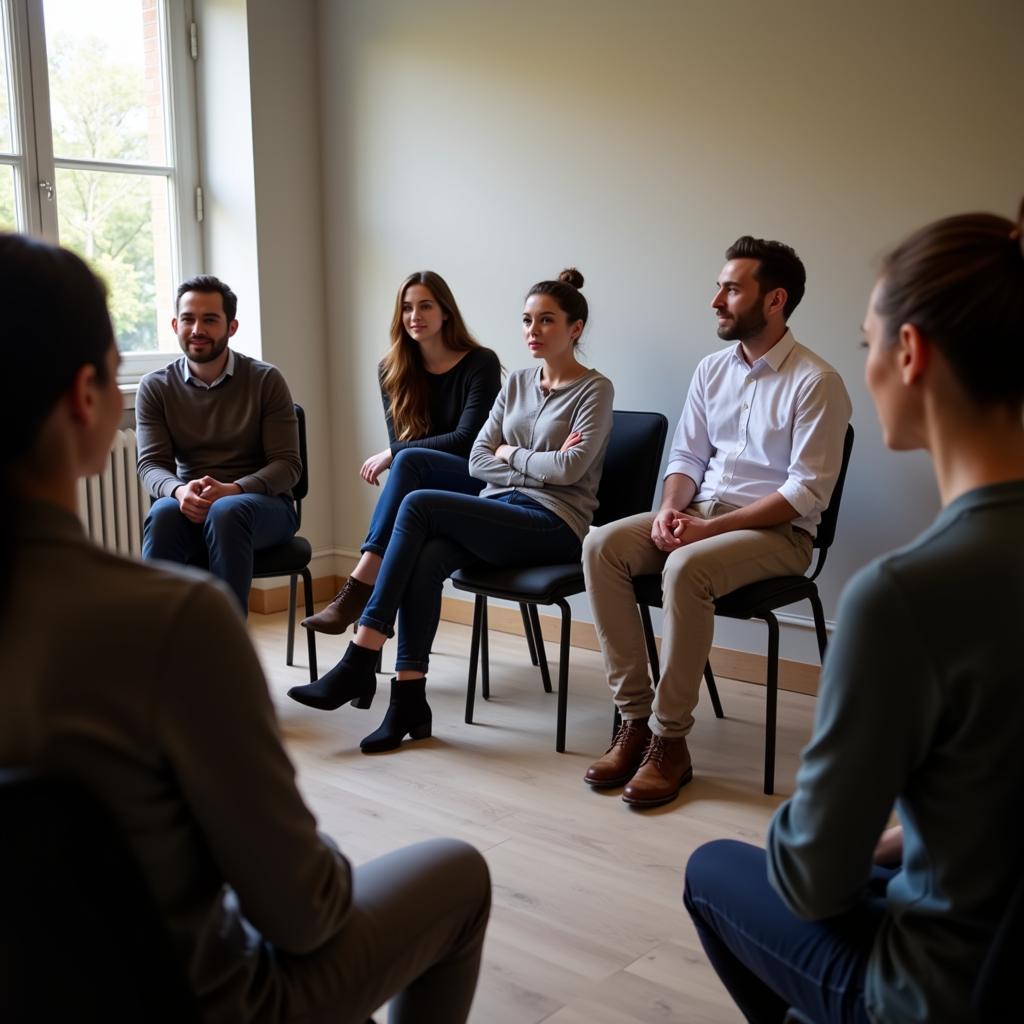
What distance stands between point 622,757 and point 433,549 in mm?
779

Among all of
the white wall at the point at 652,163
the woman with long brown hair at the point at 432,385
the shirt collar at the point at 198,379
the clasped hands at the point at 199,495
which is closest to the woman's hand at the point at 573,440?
the woman with long brown hair at the point at 432,385

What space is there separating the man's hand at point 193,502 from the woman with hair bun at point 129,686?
Answer: 239 centimetres

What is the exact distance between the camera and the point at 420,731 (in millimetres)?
3166

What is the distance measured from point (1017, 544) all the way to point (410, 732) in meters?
2.35

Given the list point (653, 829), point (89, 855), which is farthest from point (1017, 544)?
point (653, 829)

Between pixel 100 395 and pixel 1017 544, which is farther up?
pixel 100 395

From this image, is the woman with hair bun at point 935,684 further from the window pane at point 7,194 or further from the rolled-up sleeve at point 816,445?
the window pane at point 7,194

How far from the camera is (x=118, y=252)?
4.43 meters

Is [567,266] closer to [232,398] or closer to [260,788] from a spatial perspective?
[232,398]

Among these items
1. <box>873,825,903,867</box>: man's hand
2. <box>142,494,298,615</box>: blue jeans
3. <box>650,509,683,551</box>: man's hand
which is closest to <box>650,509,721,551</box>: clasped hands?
<box>650,509,683,551</box>: man's hand

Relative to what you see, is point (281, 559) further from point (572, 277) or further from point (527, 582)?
point (572, 277)

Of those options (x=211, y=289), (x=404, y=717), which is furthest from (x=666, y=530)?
(x=211, y=289)

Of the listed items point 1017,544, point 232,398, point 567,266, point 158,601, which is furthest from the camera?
point 567,266

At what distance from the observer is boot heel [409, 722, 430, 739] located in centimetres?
316
